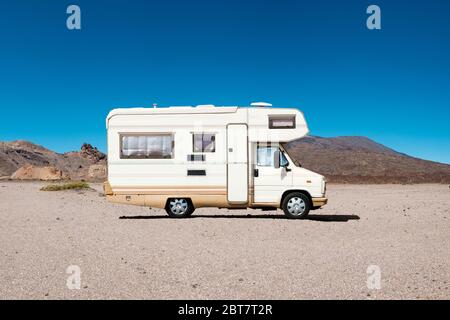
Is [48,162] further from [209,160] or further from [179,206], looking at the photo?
[209,160]

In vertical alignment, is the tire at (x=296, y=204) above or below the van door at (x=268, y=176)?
below

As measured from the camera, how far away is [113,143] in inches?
645

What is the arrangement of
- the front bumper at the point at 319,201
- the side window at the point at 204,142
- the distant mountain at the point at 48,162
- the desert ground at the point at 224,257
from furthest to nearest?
the distant mountain at the point at 48,162 → the side window at the point at 204,142 → the front bumper at the point at 319,201 → the desert ground at the point at 224,257

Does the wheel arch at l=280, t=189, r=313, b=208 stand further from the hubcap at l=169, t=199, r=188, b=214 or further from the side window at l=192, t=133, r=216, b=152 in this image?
the hubcap at l=169, t=199, r=188, b=214

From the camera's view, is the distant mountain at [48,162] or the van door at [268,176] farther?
the distant mountain at [48,162]

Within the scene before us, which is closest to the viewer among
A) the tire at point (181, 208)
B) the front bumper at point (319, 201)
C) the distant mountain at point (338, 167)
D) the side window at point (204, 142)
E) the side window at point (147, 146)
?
the front bumper at point (319, 201)

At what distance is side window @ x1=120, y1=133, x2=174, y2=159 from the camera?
640 inches

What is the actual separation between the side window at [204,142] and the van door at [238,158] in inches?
20.8

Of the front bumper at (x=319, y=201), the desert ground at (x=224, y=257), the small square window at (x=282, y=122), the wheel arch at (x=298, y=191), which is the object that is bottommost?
the desert ground at (x=224, y=257)

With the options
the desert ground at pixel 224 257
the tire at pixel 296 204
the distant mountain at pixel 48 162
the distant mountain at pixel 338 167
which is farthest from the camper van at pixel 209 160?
the distant mountain at pixel 48 162

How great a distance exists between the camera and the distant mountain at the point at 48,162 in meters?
66.4

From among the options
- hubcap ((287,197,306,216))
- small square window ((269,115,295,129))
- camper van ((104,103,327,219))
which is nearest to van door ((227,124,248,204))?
camper van ((104,103,327,219))

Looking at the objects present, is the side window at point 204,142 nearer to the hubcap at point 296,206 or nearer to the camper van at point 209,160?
the camper van at point 209,160
